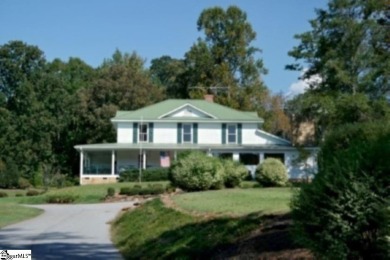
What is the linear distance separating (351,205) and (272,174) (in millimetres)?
27690

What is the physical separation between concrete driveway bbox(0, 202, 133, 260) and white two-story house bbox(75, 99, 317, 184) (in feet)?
80.6

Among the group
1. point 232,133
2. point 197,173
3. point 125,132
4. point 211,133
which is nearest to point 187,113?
point 211,133

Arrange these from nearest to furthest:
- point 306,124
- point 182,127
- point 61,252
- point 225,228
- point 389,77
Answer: point 225,228 < point 61,252 < point 389,77 < point 182,127 < point 306,124

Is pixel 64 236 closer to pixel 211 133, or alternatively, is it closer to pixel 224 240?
pixel 224 240

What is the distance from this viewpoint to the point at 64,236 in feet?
58.3

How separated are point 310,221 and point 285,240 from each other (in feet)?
9.31

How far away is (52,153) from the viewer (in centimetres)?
6562

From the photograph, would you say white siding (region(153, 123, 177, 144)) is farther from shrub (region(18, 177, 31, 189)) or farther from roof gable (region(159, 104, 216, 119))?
shrub (region(18, 177, 31, 189))

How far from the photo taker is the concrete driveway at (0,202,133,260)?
14.1 m

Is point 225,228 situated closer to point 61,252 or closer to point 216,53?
point 61,252

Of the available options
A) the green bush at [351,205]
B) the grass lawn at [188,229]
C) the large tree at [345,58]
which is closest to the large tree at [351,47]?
the large tree at [345,58]

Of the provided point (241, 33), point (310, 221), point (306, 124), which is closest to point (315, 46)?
point (241, 33)

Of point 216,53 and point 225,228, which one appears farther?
point 216,53

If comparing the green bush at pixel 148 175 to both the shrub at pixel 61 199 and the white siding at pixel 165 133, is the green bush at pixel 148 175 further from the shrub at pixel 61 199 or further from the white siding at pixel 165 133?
the shrub at pixel 61 199
